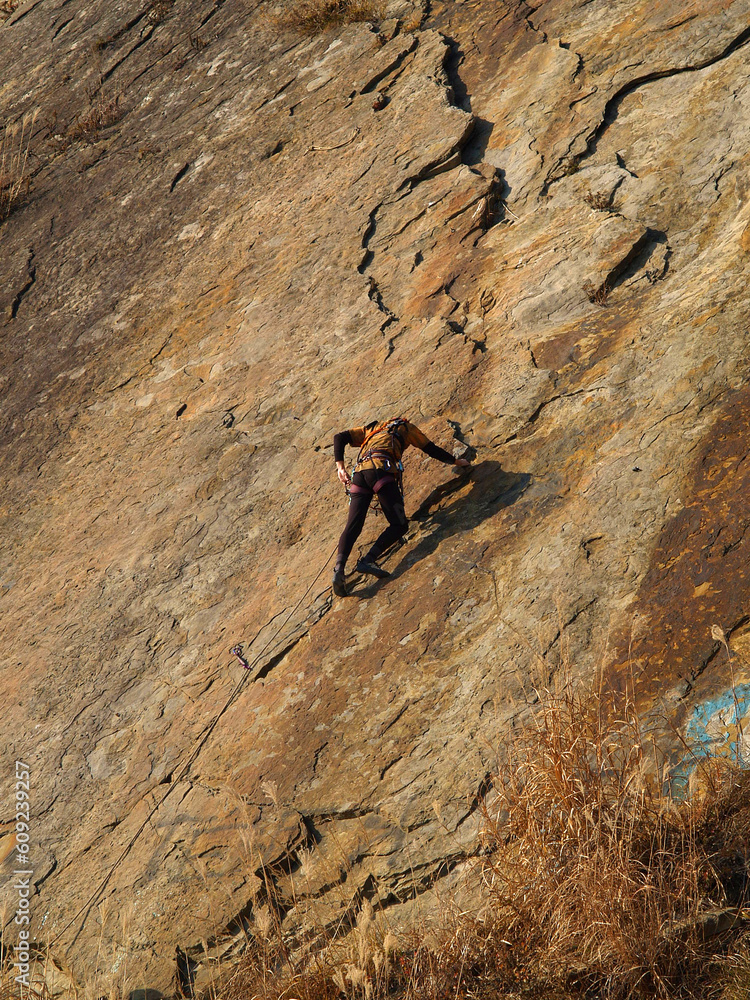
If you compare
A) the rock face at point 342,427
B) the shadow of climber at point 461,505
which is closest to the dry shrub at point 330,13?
the rock face at point 342,427

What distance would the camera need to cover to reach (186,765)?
4.03 m

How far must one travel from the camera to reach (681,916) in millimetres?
2471

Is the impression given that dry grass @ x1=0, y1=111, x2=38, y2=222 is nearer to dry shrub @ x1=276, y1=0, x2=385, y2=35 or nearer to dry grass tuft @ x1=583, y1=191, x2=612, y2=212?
dry shrub @ x1=276, y1=0, x2=385, y2=35

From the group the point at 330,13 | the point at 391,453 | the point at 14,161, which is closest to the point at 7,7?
the point at 14,161

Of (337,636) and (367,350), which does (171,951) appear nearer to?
(337,636)

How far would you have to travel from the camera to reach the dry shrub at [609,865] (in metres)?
2.42

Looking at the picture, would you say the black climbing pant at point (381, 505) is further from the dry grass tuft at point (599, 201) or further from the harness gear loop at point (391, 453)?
the dry grass tuft at point (599, 201)

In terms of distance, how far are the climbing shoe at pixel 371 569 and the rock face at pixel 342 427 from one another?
0.08m

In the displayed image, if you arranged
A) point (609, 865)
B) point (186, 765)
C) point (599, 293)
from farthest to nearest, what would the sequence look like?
point (599, 293)
point (186, 765)
point (609, 865)

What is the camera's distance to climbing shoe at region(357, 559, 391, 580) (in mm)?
4391

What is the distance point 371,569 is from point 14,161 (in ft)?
23.7

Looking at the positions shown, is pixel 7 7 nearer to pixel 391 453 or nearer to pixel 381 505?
pixel 391 453

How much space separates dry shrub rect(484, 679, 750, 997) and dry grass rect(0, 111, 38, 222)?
26.6ft

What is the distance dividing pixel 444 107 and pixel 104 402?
3935 millimetres
